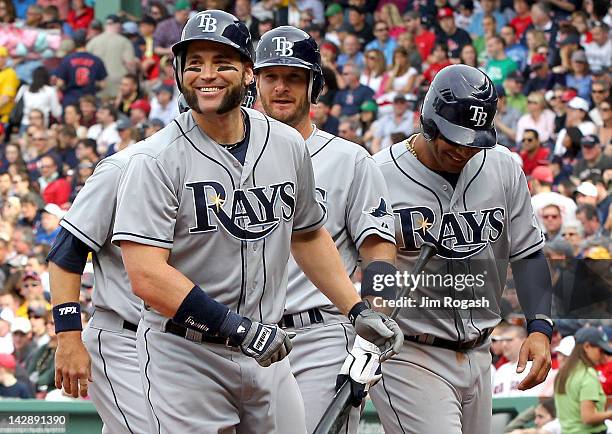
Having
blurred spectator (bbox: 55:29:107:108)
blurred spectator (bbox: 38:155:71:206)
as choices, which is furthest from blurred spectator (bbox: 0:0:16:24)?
blurred spectator (bbox: 38:155:71:206)

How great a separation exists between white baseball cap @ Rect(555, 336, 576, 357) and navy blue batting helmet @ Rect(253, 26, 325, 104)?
256 centimetres

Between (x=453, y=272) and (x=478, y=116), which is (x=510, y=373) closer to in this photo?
(x=453, y=272)

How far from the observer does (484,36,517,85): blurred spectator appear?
13.7 m

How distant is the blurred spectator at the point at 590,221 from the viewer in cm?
1010

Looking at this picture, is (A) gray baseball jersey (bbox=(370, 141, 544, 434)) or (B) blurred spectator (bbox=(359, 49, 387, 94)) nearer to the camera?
(A) gray baseball jersey (bbox=(370, 141, 544, 434))

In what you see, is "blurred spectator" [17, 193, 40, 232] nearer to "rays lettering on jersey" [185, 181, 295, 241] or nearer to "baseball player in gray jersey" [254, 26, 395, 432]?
"baseball player in gray jersey" [254, 26, 395, 432]

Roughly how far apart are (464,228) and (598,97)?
7612 mm

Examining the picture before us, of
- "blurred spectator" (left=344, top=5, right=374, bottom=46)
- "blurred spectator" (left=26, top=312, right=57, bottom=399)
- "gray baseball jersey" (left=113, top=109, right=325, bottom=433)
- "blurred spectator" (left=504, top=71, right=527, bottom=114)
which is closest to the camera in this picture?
"gray baseball jersey" (left=113, top=109, right=325, bottom=433)

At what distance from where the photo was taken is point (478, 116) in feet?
17.5

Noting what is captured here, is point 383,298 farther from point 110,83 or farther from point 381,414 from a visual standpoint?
point 110,83

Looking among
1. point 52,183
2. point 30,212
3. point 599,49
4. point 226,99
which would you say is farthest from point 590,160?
point 226,99

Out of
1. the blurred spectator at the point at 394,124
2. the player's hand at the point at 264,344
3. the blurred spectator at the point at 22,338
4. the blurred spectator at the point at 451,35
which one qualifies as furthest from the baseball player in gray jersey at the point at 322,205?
the blurred spectator at the point at 451,35

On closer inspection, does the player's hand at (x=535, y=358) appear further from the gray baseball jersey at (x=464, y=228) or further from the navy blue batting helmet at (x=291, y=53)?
the navy blue batting helmet at (x=291, y=53)

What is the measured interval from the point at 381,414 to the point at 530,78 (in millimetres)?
8543
